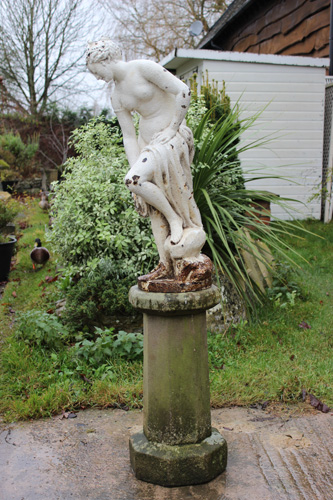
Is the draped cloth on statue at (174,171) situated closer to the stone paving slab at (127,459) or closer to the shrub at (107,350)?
the stone paving slab at (127,459)

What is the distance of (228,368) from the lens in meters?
3.58

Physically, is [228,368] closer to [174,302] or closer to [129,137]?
[174,302]

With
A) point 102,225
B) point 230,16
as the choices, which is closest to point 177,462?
point 102,225

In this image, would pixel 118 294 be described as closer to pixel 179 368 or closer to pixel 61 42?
pixel 179 368

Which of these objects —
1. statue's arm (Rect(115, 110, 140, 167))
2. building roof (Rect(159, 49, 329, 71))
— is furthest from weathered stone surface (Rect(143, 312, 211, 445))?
building roof (Rect(159, 49, 329, 71))

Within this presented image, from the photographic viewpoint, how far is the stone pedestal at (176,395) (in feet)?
7.72

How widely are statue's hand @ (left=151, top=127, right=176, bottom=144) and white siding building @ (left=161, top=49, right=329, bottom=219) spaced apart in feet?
19.0

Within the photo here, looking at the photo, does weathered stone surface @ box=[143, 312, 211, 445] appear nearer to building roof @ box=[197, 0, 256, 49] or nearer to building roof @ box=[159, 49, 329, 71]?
building roof @ box=[159, 49, 329, 71]

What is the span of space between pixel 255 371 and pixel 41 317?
6.23 feet

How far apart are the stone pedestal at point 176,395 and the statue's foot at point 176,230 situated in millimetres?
305

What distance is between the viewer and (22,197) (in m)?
14.0

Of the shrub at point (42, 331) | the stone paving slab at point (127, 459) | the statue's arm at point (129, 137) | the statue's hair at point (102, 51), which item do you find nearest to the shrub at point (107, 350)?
the shrub at point (42, 331)

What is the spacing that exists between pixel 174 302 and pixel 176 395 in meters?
0.52

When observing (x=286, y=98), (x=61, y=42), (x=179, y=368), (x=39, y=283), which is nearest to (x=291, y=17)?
(x=286, y=98)
